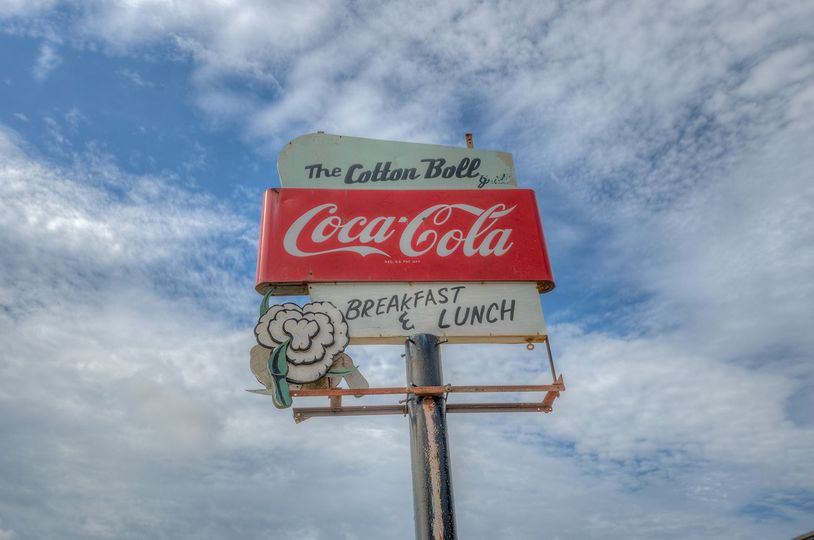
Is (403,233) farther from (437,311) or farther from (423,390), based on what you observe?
(423,390)

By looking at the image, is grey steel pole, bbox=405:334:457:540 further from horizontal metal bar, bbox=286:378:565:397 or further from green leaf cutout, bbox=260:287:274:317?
green leaf cutout, bbox=260:287:274:317

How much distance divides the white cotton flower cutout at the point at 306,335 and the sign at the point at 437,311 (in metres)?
0.25

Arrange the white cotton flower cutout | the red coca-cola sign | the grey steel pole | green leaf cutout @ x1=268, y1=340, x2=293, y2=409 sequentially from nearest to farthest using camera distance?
1. the grey steel pole
2. green leaf cutout @ x1=268, y1=340, x2=293, y2=409
3. the white cotton flower cutout
4. the red coca-cola sign

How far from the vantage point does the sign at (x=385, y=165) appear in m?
9.05

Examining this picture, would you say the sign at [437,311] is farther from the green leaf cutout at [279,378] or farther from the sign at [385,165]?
the sign at [385,165]

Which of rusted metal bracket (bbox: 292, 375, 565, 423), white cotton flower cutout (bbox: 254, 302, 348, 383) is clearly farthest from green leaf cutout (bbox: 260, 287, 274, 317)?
rusted metal bracket (bbox: 292, 375, 565, 423)

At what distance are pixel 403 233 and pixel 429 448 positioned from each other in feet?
10.2

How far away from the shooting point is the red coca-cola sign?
27.1 feet

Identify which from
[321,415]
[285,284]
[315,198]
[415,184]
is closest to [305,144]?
[315,198]

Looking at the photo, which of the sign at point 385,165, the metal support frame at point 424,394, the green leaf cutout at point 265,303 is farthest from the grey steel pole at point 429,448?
the sign at point 385,165

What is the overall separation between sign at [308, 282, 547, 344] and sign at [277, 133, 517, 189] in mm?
1784

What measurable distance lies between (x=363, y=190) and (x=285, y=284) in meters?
1.95

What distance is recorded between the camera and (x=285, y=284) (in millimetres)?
8094

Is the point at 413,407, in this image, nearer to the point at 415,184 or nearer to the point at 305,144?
the point at 415,184
